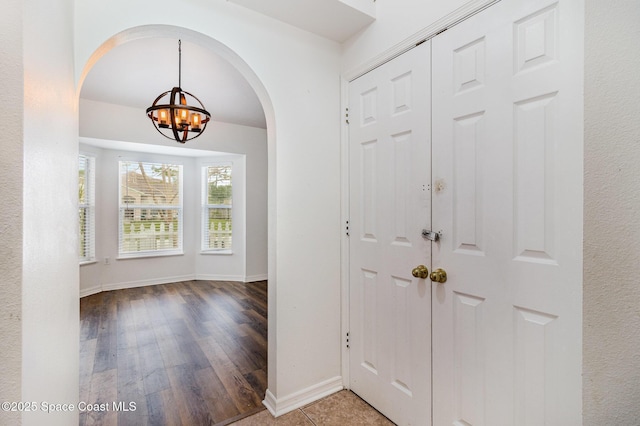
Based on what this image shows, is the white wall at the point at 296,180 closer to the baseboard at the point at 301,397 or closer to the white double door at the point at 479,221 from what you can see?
the baseboard at the point at 301,397

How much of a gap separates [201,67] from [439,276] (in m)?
2.98

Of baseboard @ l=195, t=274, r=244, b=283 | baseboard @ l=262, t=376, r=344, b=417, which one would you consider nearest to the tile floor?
baseboard @ l=262, t=376, r=344, b=417

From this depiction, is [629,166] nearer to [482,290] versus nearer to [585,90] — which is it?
[585,90]

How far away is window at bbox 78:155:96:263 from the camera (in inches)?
173

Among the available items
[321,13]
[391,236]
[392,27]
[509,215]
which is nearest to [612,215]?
[509,215]

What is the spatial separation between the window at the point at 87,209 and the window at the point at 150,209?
1.23ft

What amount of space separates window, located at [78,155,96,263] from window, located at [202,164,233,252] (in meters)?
1.64

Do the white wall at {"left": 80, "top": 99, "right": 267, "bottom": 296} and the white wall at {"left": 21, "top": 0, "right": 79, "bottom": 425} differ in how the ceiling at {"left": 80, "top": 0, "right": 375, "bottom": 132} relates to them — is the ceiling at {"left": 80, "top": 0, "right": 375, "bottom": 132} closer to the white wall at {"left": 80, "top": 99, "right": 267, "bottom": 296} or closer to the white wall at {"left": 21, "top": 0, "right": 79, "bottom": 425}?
the white wall at {"left": 80, "top": 99, "right": 267, "bottom": 296}

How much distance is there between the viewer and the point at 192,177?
5414mm

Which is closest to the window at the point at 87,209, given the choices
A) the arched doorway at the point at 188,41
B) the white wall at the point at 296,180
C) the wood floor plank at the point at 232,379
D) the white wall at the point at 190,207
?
the white wall at the point at 190,207

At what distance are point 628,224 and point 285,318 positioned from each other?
165cm

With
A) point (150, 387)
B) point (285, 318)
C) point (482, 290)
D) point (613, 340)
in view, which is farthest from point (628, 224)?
point (150, 387)

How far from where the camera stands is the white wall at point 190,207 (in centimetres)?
432

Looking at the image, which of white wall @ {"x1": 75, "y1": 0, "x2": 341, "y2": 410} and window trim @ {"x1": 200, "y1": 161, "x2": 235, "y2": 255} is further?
window trim @ {"x1": 200, "y1": 161, "x2": 235, "y2": 255}
